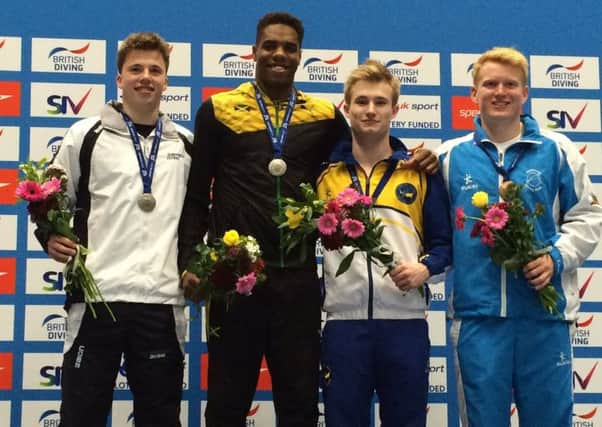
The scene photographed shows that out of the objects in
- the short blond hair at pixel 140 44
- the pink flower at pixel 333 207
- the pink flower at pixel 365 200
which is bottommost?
the pink flower at pixel 333 207

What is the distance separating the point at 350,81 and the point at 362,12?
4.37 ft

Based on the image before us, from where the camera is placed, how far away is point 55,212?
2.81m

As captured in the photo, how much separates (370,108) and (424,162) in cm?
31

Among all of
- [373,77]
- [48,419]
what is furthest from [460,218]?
[48,419]

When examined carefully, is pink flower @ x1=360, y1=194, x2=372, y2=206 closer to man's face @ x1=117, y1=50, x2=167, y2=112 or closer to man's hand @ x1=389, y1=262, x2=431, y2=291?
man's hand @ x1=389, y1=262, x2=431, y2=291

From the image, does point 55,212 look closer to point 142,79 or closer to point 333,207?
point 142,79

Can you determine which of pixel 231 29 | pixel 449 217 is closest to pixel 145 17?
pixel 231 29

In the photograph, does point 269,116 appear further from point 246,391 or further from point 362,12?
point 362,12

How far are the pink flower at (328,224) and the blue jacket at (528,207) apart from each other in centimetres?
60

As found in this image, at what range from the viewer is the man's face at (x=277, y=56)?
3.12m

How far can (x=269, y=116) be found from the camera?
3.09 m

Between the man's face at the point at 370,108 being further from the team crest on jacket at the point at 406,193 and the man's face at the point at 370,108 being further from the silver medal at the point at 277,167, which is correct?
the silver medal at the point at 277,167

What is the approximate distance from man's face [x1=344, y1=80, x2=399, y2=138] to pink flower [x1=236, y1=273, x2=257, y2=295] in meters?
0.81

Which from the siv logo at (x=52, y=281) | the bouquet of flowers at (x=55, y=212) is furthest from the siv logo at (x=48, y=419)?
the bouquet of flowers at (x=55, y=212)
